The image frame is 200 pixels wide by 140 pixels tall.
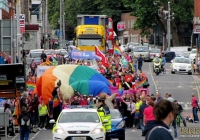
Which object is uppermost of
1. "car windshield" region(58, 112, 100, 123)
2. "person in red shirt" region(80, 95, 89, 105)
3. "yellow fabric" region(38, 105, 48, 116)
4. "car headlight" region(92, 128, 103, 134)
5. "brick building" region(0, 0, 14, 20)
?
"brick building" region(0, 0, 14, 20)

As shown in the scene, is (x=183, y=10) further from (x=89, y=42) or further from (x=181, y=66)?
(x=89, y=42)

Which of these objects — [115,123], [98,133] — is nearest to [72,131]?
[98,133]

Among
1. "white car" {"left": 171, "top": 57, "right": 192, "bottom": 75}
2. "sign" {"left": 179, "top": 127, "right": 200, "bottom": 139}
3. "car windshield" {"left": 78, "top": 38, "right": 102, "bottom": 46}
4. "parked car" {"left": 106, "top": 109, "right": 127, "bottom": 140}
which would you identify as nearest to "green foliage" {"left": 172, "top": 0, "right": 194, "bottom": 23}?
"white car" {"left": 171, "top": 57, "right": 192, "bottom": 75}

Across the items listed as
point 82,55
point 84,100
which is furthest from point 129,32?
point 84,100

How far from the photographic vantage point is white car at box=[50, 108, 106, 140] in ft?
72.1

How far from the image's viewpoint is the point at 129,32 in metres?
137

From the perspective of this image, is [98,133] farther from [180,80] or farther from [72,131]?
[180,80]

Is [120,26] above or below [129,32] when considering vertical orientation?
above

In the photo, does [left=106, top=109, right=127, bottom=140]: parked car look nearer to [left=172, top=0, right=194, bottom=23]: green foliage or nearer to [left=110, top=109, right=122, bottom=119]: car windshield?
[left=110, top=109, right=122, bottom=119]: car windshield

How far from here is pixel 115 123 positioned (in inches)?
1033

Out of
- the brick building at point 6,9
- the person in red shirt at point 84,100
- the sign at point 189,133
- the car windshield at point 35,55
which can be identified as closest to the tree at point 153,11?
the brick building at point 6,9

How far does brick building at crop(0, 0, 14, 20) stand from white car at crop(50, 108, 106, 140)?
87.0 feet

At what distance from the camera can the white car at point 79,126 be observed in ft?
72.1

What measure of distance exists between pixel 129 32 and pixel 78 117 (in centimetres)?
11425
